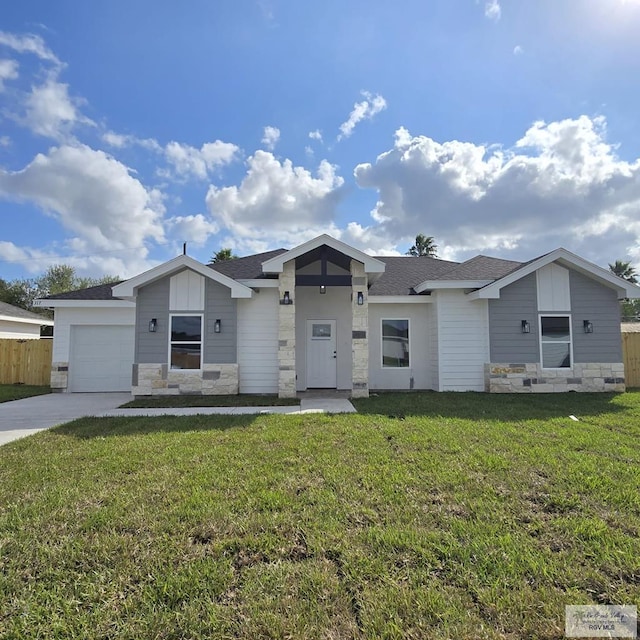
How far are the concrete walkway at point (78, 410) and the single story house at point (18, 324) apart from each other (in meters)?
12.0

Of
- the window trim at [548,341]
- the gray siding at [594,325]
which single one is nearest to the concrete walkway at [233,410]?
the window trim at [548,341]

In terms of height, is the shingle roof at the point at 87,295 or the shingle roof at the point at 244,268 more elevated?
the shingle roof at the point at 244,268

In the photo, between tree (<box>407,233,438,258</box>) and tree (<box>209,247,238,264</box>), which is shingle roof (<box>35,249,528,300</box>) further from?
tree (<box>407,233,438,258</box>)

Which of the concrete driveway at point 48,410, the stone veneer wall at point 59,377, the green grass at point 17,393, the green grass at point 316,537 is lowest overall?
the green grass at point 316,537

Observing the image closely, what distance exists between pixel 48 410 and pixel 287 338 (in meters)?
5.94

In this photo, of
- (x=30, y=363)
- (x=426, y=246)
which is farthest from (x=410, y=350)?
(x=426, y=246)

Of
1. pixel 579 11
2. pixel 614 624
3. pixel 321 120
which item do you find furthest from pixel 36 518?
pixel 321 120

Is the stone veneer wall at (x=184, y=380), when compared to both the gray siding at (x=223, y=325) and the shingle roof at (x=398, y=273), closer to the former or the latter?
the gray siding at (x=223, y=325)

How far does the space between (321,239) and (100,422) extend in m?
6.63

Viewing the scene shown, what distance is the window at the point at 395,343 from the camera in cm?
1203

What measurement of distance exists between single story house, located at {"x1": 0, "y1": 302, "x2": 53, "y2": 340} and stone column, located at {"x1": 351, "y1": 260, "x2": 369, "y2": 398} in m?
18.8

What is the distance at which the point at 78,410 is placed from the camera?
870 cm

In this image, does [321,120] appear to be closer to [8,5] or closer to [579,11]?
[579,11]

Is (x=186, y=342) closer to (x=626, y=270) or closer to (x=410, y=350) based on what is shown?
(x=410, y=350)
